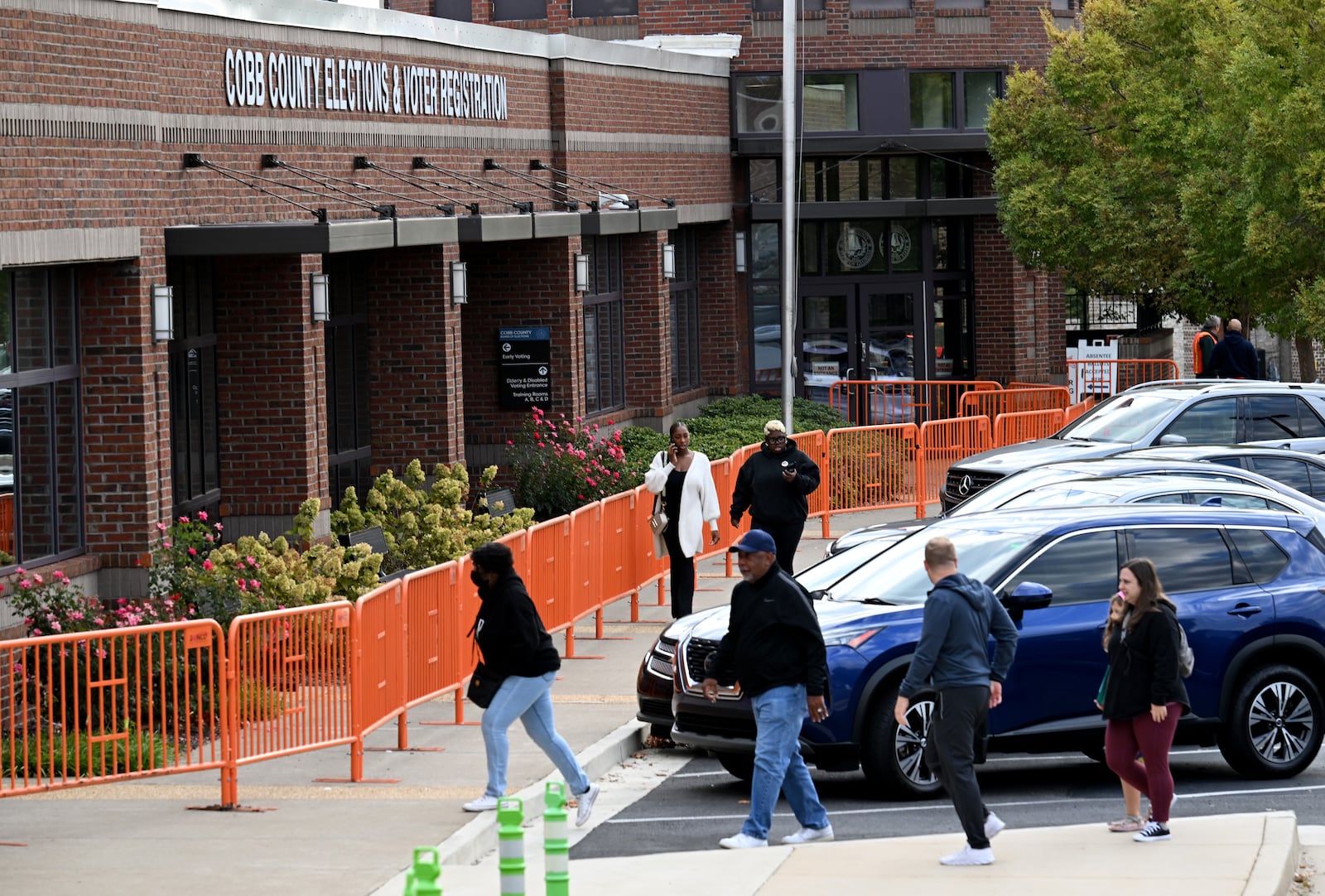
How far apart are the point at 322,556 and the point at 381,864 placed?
237 inches

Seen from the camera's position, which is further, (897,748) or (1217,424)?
(1217,424)

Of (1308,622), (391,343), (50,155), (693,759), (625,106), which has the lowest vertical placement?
(693,759)

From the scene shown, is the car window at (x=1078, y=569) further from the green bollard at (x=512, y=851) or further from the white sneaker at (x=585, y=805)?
the green bollard at (x=512, y=851)

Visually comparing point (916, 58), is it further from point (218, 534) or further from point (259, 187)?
point (218, 534)

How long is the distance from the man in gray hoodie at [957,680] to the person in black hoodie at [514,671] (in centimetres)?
226

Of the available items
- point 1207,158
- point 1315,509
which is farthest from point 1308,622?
point 1207,158

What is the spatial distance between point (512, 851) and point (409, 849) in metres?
3.76

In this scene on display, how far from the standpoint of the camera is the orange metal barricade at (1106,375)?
37344 millimetres

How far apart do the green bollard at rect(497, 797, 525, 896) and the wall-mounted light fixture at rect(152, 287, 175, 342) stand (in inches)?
355

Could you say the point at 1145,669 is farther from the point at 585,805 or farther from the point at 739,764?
the point at 585,805

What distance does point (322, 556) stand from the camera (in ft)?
53.6

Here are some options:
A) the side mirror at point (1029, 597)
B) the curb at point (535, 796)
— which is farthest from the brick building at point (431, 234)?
the side mirror at point (1029, 597)

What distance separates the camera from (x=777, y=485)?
17734 millimetres

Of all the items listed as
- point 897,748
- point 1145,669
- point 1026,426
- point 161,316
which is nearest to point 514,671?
point 897,748
